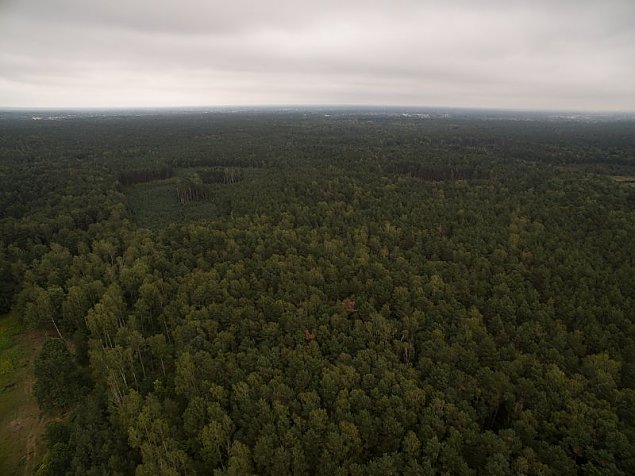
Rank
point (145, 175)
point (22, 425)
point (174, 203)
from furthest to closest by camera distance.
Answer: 1. point (145, 175)
2. point (174, 203)
3. point (22, 425)

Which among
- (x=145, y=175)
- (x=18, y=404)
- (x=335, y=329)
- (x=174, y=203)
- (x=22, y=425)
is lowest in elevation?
(x=22, y=425)

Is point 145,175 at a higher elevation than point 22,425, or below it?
higher

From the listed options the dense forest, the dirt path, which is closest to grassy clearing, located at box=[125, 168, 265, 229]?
the dense forest

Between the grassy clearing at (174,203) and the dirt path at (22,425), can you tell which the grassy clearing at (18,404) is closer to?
the dirt path at (22,425)

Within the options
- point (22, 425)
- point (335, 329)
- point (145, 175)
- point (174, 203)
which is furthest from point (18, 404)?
point (145, 175)

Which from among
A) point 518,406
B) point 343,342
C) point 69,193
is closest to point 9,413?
point 343,342

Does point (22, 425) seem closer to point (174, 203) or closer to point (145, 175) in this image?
point (174, 203)

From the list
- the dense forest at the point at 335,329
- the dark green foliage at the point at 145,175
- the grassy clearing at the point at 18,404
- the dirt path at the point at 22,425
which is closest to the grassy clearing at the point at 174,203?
the dense forest at the point at 335,329
